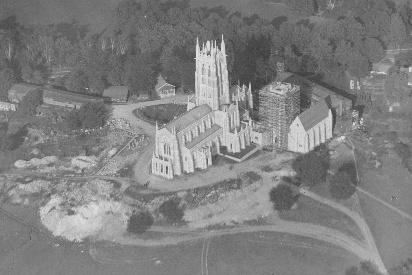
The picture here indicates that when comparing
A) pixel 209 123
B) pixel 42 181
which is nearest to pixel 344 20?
pixel 209 123

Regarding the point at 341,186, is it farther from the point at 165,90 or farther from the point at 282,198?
the point at 165,90

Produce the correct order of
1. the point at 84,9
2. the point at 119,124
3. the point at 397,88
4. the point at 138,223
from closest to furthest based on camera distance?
the point at 138,223 → the point at 119,124 → the point at 397,88 → the point at 84,9

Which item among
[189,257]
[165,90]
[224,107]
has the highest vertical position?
[224,107]

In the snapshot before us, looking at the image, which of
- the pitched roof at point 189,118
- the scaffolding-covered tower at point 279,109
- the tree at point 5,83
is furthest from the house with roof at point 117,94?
the scaffolding-covered tower at point 279,109

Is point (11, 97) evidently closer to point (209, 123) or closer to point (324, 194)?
point (209, 123)

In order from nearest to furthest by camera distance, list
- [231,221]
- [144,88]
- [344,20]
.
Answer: [231,221] < [144,88] < [344,20]

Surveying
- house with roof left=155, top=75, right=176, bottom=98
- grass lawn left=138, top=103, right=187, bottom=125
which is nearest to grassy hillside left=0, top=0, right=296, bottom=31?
house with roof left=155, top=75, right=176, bottom=98

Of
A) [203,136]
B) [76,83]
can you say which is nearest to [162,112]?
[76,83]
